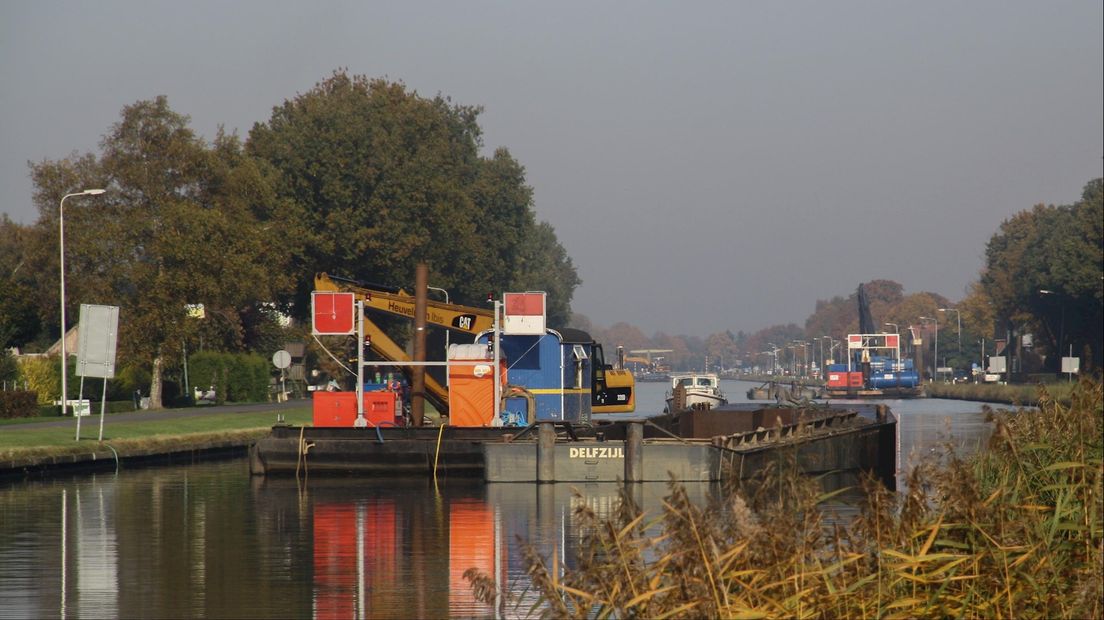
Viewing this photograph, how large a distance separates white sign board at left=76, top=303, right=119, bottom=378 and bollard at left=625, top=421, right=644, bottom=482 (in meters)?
16.3

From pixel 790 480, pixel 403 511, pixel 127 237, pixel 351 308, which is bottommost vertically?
pixel 403 511

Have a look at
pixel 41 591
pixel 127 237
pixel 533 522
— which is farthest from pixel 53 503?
pixel 127 237

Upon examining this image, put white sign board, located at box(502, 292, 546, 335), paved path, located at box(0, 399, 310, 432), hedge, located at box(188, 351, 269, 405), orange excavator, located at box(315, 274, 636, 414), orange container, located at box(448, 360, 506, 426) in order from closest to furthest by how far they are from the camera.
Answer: orange container, located at box(448, 360, 506, 426) → white sign board, located at box(502, 292, 546, 335) → orange excavator, located at box(315, 274, 636, 414) → paved path, located at box(0, 399, 310, 432) → hedge, located at box(188, 351, 269, 405)

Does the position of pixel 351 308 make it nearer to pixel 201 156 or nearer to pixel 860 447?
pixel 860 447

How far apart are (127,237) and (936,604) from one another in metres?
60.2

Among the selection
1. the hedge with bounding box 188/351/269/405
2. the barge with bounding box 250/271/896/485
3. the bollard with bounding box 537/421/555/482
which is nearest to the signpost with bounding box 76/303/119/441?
the barge with bounding box 250/271/896/485

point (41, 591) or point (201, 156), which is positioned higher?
point (201, 156)

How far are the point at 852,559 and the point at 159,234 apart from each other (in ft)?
192

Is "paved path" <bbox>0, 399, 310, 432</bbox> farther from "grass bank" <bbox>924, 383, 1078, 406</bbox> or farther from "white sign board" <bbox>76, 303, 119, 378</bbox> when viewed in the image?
"grass bank" <bbox>924, 383, 1078, 406</bbox>

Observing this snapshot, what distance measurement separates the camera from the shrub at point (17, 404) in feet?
191

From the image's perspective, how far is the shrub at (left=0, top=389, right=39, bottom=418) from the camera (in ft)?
191

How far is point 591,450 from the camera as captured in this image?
33750mm

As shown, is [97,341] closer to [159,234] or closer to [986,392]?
[159,234]

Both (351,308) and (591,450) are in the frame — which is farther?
(351,308)
